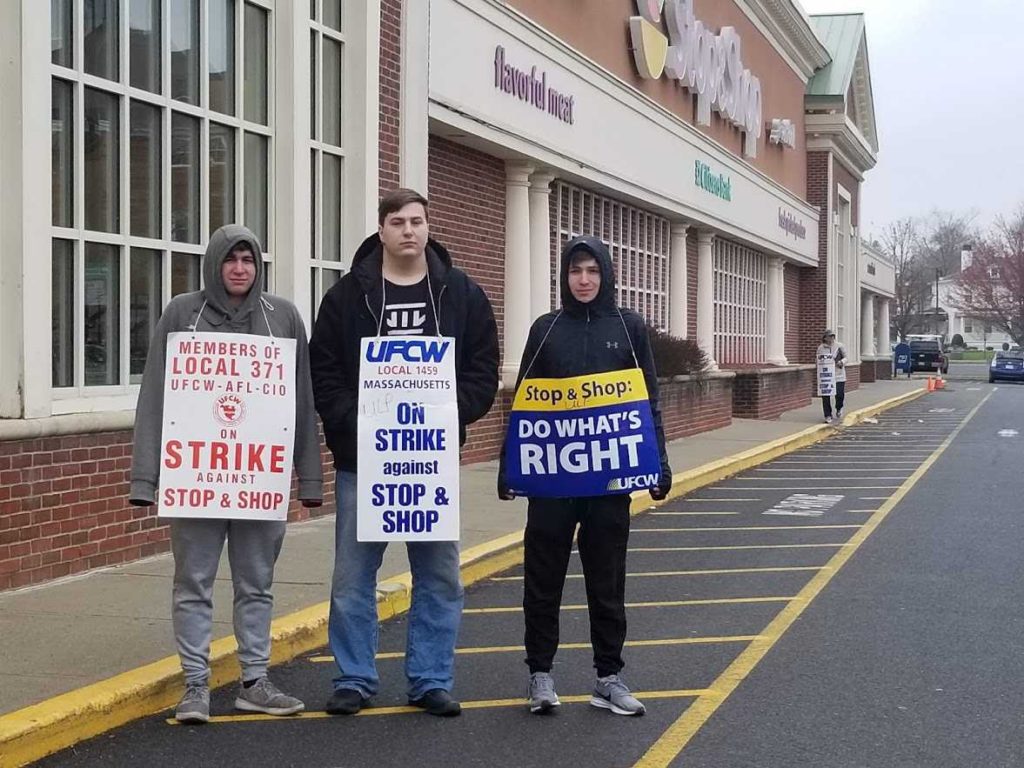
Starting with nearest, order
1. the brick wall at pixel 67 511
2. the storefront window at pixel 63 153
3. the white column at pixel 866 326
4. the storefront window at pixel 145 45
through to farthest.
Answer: the brick wall at pixel 67 511
the storefront window at pixel 63 153
the storefront window at pixel 145 45
the white column at pixel 866 326

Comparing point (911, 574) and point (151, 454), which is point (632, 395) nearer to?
point (151, 454)

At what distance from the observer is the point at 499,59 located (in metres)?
14.2

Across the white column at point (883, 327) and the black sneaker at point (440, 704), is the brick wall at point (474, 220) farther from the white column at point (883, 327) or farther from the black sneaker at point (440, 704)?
the white column at point (883, 327)

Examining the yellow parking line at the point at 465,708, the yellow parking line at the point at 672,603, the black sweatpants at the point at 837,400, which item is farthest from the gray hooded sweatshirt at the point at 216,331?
the black sweatpants at the point at 837,400

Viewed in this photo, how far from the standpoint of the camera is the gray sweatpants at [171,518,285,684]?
5152 millimetres

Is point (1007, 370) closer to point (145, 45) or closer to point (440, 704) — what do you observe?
point (145, 45)

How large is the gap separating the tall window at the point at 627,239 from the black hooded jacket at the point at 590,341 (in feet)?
38.3

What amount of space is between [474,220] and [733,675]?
920 centimetres

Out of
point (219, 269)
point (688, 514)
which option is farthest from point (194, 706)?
point (688, 514)

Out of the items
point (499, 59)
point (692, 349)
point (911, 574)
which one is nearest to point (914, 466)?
point (692, 349)

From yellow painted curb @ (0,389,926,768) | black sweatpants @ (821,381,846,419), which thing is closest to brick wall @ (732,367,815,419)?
black sweatpants @ (821,381,846,419)

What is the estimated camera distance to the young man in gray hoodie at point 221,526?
5160 millimetres

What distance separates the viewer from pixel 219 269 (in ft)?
17.1

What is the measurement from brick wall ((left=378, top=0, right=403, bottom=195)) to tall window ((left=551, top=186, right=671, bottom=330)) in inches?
235
